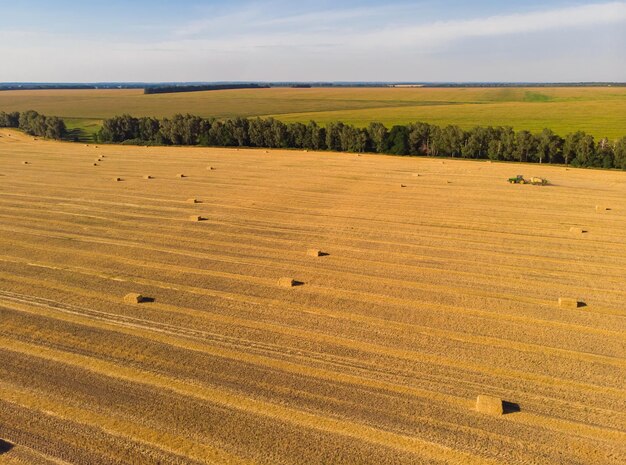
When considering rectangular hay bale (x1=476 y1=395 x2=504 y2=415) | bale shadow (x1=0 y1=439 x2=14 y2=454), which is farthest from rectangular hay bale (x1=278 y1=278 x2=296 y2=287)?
bale shadow (x1=0 y1=439 x2=14 y2=454)

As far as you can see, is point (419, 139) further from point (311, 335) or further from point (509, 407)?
point (509, 407)

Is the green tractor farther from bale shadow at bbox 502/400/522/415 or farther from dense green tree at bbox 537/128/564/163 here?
bale shadow at bbox 502/400/522/415

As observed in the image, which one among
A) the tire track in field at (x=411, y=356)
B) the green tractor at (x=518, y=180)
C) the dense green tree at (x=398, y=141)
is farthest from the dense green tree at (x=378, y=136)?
the tire track in field at (x=411, y=356)

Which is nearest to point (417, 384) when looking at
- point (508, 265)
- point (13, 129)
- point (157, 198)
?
point (508, 265)

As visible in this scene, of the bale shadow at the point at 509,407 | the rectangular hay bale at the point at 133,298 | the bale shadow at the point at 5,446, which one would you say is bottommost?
the bale shadow at the point at 5,446

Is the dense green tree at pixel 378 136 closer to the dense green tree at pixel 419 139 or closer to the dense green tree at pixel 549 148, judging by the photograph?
the dense green tree at pixel 419 139

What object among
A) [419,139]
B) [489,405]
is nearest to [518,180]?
[419,139]
